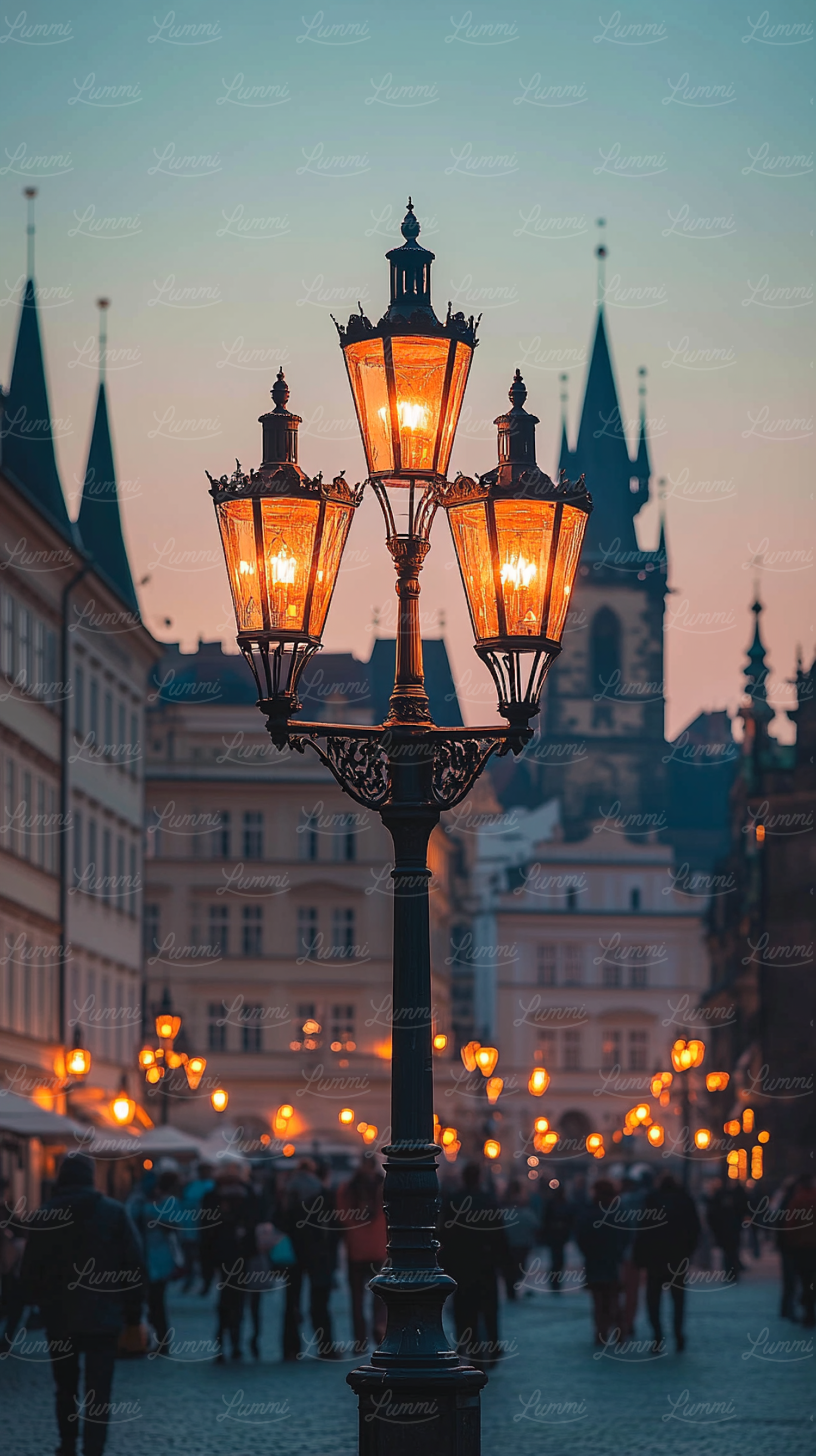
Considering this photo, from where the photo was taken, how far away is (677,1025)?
11000 centimetres

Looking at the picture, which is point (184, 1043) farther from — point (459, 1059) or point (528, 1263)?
point (459, 1059)

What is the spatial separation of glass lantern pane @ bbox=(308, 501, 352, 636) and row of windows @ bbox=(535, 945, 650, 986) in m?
104

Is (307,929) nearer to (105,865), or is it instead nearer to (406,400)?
(105,865)

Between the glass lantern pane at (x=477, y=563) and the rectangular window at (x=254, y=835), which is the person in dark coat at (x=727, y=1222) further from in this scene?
the rectangular window at (x=254, y=835)

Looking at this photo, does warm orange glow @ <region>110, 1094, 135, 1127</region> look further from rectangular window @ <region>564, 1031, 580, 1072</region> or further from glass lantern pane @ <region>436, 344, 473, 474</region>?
rectangular window @ <region>564, 1031, 580, 1072</region>

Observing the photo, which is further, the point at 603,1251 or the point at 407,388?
the point at 603,1251

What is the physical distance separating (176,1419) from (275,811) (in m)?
69.7

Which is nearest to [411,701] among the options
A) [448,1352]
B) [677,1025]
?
[448,1352]

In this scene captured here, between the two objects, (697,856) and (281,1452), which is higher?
(697,856)

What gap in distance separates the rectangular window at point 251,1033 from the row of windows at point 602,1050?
94.0 feet

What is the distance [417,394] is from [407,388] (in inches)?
1.8

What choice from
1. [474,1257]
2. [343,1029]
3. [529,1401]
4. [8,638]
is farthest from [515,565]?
[343,1029]

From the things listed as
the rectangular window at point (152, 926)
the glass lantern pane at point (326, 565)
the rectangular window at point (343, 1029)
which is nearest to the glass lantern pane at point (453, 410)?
the glass lantern pane at point (326, 565)

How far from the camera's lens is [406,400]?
9.78 meters
